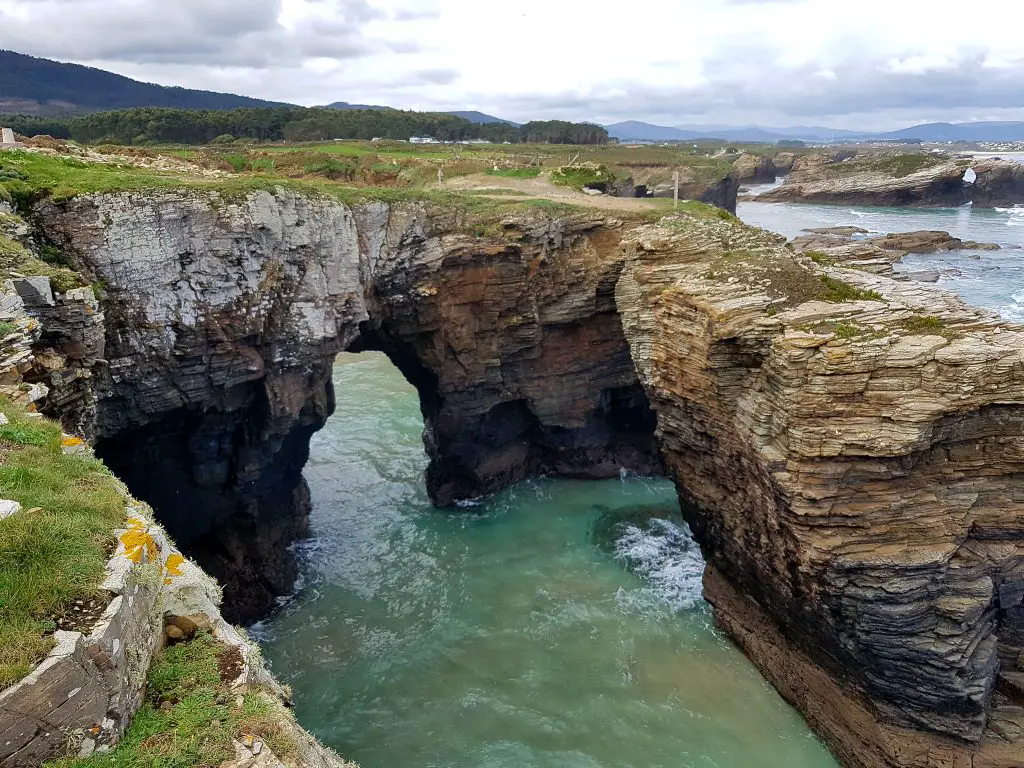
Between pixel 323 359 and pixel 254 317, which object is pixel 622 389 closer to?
pixel 323 359

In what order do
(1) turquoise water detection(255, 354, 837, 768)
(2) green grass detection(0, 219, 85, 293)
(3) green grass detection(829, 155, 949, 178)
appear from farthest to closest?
(3) green grass detection(829, 155, 949, 178) < (1) turquoise water detection(255, 354, 837, 768) < (2) green grass detection(0, 219, 85, 293)

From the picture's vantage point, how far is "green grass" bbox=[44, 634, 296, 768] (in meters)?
4.95

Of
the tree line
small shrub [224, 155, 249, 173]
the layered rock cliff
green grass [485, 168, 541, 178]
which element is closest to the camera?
small shrub [224, 155, 249, 173]

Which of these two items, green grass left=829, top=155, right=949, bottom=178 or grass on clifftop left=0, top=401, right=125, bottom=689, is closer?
grass on clifftop left=0, top=401, right=125, bottom=689

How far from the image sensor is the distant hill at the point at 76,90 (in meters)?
119

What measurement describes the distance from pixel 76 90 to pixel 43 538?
158498 millimetres

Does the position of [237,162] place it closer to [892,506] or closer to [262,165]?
[262,165]

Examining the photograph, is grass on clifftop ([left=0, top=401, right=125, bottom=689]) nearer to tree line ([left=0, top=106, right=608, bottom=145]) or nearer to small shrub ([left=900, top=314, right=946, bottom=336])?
small shrub ([left=900, top=314, right=946, bottom=336])

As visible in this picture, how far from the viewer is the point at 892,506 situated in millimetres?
12789

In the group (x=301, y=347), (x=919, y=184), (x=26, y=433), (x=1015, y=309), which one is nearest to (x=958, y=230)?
(x=919, y=184)

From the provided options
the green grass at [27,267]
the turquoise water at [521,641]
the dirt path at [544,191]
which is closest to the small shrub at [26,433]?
the green grass at [27,267]

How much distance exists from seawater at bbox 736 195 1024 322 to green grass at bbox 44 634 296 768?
106 feet

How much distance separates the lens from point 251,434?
18.6 metres

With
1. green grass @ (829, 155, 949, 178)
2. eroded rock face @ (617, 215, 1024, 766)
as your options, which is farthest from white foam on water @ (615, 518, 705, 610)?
green grass @ (829, 155, 949, 178)
